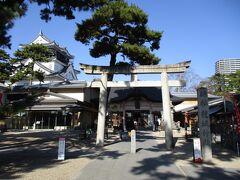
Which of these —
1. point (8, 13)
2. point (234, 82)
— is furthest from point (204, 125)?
point (234, 82)

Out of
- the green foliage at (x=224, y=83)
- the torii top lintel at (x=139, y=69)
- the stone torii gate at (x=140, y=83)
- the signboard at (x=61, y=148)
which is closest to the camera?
the signboard at (x=61, y=148)

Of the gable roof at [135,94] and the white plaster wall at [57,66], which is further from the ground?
the white plaster wall at [57,66]

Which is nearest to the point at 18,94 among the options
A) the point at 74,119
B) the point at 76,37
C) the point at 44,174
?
the point at 74,119

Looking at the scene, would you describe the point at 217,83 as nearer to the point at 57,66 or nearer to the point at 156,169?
the point at 57,66

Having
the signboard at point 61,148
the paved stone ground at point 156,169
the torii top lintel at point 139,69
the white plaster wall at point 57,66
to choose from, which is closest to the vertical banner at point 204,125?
the paved stone ground at point 156,169

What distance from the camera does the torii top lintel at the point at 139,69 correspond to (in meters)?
15.1

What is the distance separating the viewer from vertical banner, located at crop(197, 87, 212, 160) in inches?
413

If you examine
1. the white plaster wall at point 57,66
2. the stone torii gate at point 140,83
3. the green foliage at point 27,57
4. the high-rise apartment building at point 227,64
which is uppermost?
the high-rise apartment building at point 227,64

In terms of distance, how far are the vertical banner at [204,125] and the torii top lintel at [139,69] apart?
4.00 metres

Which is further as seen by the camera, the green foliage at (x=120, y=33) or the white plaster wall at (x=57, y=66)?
the white plaster wall at (x=57, y=66)

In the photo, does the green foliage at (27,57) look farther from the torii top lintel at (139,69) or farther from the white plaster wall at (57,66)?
the white plaster wall at (57,66)

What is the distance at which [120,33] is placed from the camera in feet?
60.1

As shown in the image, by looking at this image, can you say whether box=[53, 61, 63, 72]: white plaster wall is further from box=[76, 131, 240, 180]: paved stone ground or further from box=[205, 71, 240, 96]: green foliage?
box=[76, 131, 240, 180]: paved stone ground

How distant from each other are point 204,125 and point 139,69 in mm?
5812
